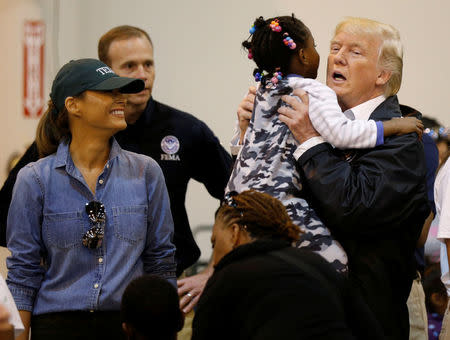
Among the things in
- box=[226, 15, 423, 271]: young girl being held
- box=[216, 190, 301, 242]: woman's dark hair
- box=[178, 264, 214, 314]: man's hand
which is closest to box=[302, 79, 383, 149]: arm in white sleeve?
box=[226, 15, 423, 271]: young girl being held

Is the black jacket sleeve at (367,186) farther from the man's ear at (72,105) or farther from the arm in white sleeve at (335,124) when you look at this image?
the man's ear at (72,105)

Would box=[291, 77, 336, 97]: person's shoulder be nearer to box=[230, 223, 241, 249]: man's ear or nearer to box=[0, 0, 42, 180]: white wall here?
box=[230, 223, 241, 249]: man's ear

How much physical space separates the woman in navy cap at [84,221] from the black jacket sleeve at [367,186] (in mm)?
584

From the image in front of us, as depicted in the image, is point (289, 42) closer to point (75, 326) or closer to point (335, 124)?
point (335, 124)

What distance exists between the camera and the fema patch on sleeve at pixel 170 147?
3797mm

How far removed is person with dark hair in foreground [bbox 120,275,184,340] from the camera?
2484mm

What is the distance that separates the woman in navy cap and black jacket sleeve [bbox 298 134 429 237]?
0.58 meters

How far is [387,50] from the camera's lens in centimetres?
307

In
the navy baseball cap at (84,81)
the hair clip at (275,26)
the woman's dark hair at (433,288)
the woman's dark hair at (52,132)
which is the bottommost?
the woman's dark hair at (433,288)

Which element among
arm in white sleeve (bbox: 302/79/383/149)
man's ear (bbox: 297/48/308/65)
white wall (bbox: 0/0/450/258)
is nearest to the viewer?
arm in white sleeve (bbox: 302/79/383/149)

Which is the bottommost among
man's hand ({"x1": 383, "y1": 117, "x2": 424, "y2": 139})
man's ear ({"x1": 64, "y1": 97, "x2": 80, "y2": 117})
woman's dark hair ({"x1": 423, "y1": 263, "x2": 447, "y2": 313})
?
woman's dark hair ({"x1": 423, "y1": 263, "x2": 447, "y2": 313})

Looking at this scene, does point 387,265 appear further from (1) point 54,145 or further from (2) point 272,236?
(1) point 54,145

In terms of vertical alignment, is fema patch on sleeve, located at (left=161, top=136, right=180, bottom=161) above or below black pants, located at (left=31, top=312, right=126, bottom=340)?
above

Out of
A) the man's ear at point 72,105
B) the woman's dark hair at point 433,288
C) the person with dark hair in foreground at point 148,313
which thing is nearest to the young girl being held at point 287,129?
the person with dark hair in foreground at point 148,313
